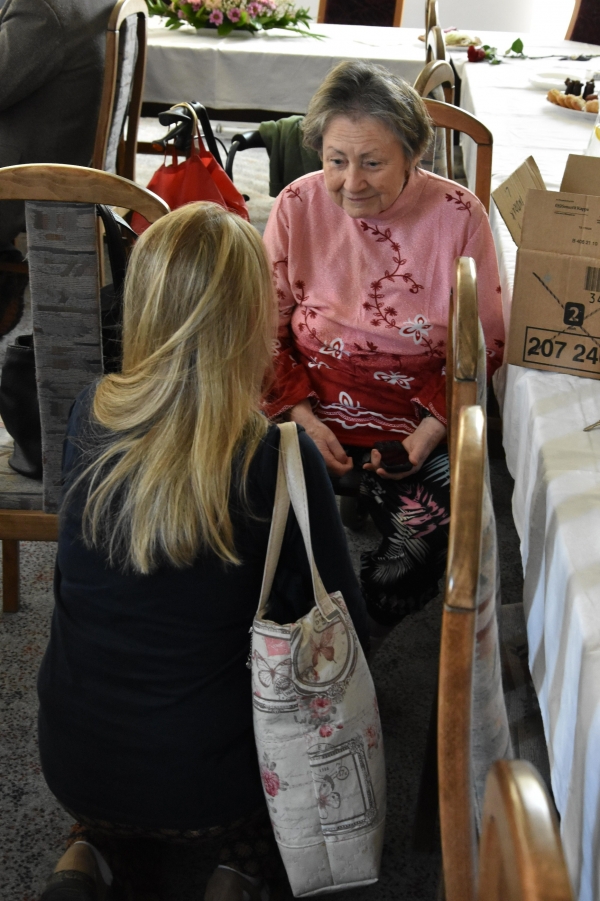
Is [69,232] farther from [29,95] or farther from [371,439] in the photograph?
[29,95]

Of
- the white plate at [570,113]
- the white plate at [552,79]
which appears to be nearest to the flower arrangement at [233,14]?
the white plate at [552,79]

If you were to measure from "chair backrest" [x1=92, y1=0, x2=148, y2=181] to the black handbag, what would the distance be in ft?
3.86

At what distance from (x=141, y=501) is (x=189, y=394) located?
0.13m

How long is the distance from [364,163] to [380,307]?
24 cm

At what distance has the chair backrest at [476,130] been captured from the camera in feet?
6.27

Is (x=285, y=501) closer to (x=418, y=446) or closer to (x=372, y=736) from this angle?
(x=372, y=736)

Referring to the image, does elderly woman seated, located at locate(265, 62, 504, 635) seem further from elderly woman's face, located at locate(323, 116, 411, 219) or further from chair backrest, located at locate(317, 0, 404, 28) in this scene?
chair backrest, located at locate(317, 0, 404, 28)

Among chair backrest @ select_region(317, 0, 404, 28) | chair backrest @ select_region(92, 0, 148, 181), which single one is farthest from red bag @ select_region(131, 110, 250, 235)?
chair backrest @ select_region(317, 0, 404, 28)

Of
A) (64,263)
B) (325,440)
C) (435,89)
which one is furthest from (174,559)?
(435,89)

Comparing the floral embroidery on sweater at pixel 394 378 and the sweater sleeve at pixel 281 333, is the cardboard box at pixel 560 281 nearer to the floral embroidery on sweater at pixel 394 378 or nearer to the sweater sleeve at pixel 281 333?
the floral embroidery on sweater at pixel 394 378

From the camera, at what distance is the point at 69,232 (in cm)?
123

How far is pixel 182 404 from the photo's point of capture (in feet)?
3.25

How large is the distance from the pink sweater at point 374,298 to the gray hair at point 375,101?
0.08 metres

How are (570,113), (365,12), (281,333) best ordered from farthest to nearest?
(365,12) → (570,113) → (281,333)
